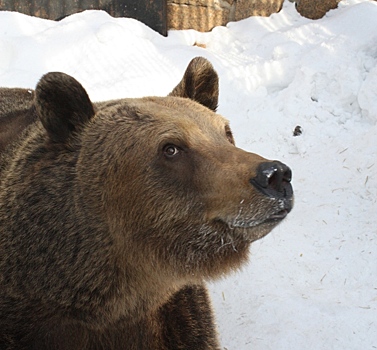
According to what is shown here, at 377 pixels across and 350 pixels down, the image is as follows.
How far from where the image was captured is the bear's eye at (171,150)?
322cm

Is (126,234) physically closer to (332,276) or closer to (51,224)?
(51,224)

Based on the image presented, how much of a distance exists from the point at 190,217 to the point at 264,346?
1903mm

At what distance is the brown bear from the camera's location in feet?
10.4

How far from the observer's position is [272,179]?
9.48 feet

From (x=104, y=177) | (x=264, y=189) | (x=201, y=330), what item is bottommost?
(x=201, y=330)

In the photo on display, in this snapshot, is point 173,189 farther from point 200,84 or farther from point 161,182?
point 200,84

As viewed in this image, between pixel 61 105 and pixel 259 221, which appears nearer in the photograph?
pixel 259 221

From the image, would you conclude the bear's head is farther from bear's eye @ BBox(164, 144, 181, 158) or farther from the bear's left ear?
the bear's left ear

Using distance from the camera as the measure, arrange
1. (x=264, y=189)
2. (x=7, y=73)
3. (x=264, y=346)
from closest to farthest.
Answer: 1. (x=264, y=189)
2. (x=264, y=346)
3. (x=7, y=73)

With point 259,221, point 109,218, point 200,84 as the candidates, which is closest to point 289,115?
point 200,84

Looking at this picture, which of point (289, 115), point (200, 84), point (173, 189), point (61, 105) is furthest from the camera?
point (289, 115)

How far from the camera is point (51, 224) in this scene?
3322mm

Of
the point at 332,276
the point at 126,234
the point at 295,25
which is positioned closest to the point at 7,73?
the point at 295,25

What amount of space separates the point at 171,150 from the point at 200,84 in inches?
Result: 34.6
